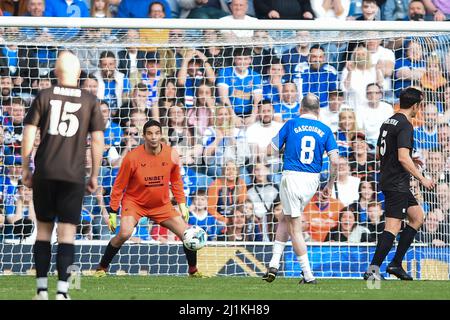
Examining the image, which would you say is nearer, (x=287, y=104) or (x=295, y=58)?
(x=287, y=104)

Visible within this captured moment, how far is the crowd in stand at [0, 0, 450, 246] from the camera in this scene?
15.3 m

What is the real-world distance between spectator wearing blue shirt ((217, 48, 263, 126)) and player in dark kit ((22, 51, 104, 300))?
7.00 meters

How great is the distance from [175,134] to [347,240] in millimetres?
3013

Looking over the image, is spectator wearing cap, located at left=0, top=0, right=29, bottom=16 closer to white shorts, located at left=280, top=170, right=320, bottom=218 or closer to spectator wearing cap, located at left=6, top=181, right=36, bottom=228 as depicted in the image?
spectator wearing cap, located at left=6, top=181, right=36, bottom=228

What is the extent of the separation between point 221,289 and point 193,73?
18.0 ft

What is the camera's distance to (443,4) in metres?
18.3

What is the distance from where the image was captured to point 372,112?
52.2 ft

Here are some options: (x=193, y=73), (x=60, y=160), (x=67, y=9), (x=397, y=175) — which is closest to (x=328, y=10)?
(x=193, y=73)

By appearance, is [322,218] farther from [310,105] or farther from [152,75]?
[310,105]

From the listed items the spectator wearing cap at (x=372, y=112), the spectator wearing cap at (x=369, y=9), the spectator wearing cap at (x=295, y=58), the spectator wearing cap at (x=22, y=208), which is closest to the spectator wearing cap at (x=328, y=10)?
the spectator wearing cap at (x=369, y=9)

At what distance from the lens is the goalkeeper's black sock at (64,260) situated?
28.8 ft

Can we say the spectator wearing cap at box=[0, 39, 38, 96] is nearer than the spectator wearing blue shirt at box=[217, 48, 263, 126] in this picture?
Yes

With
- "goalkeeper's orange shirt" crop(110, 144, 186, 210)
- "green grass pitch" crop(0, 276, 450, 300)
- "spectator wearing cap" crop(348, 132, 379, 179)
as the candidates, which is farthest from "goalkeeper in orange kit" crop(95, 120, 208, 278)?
"spectator wearing cap" crop(348, 132, 379, 179)

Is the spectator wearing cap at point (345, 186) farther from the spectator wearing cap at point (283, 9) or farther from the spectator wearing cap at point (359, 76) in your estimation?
the spectator wearing cap at point (283, 9)
